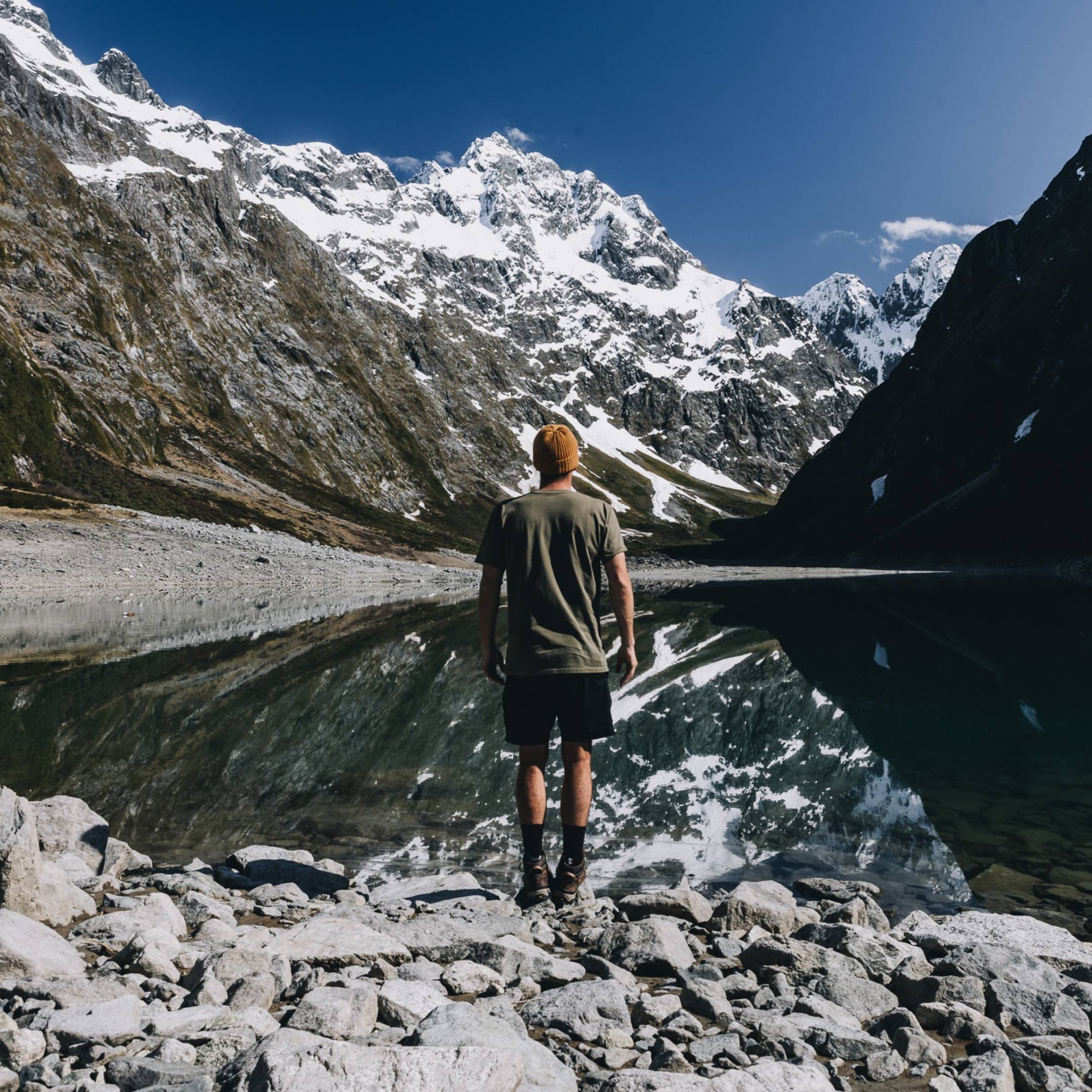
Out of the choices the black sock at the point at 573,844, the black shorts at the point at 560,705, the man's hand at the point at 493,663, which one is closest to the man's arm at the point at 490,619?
the man's hand at the point at 493,663

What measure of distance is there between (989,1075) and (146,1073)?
4.73m

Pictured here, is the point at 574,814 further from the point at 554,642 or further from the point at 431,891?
the point at 431,891

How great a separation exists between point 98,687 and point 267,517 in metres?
104

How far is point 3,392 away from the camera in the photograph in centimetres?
11362

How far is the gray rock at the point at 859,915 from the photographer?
763 cm

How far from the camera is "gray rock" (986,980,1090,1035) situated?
17.8ft

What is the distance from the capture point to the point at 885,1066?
191 inches

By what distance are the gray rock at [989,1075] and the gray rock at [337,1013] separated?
134 inches

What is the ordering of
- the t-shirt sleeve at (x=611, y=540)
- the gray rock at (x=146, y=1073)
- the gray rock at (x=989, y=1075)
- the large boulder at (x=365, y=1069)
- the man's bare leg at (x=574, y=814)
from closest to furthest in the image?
1. the large boulder at (x=365, y=1069)
2. the gray rock at (x=146, y=1073)
3. the gray rock at (x=989, y=1075)
4. the t-shirt sleeve at (x=611, y=540)
5. the man's bare leg at (x=574, y=814)

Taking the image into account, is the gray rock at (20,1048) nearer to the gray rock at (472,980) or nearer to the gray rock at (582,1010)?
the gray rock at (472,980)

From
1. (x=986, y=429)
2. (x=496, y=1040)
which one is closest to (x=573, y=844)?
(x=496, y=1040)

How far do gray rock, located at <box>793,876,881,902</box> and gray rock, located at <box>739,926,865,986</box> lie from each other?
2.30 meters

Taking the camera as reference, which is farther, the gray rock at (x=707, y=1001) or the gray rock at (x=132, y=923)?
the gray rock at (x=132, y=923)

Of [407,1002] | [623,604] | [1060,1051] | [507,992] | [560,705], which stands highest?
[623,604]
